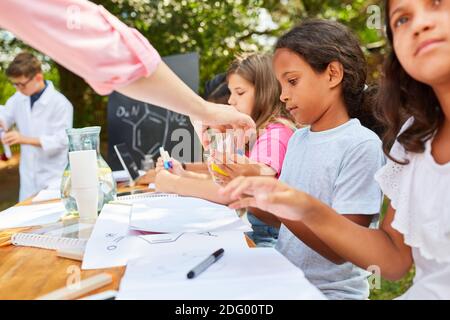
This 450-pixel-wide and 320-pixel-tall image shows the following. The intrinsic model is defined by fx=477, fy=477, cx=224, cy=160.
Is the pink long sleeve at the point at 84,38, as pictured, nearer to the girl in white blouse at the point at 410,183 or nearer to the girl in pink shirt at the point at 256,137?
the girl in white blouse at the point at 410,183

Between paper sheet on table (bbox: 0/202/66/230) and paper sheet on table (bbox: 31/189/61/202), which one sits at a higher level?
paper sheet on table (bbox: 0/202/66/230)

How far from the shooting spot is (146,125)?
165 inches

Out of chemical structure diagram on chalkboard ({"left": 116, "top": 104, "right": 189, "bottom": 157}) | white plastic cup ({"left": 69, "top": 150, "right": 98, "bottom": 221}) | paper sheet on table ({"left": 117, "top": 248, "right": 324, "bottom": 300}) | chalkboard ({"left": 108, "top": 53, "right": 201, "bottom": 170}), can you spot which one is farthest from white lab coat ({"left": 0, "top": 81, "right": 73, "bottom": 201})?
paper sheet on table ({"left": 117, "top": 248, "right": 324, "bottom": 300})

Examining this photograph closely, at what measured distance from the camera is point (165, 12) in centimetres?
546

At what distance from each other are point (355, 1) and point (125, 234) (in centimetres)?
595

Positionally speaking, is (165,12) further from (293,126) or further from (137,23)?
(293,126)

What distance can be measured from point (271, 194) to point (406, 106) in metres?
0.45

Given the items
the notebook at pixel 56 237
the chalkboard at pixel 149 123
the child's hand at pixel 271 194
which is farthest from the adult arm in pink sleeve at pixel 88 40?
the chalkboard at pixel 149 123

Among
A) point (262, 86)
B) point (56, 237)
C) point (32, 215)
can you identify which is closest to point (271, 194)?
point (56, 237)

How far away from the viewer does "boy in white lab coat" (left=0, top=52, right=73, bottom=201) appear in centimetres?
378

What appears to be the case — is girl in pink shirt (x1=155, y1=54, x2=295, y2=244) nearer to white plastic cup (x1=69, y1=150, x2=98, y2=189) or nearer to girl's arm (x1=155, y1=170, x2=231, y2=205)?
girl's arm (x1=155, y1=170, x2=231, y2=205)

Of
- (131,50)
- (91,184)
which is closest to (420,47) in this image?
(131,50)

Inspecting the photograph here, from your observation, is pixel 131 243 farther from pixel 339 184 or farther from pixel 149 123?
pixel 149 123

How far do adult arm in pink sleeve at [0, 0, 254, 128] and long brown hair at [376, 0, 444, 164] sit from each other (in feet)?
1.77
